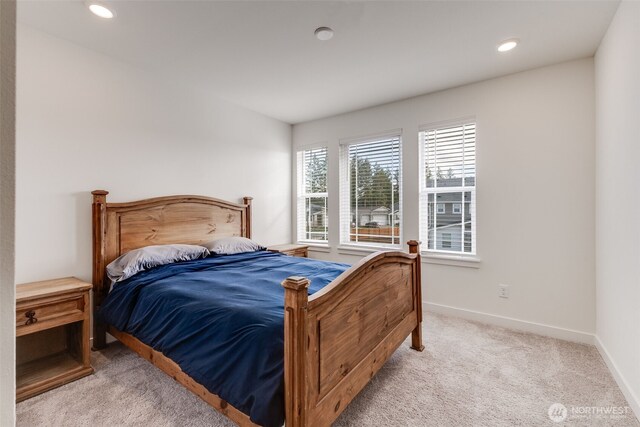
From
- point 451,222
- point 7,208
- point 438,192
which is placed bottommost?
point 451,222

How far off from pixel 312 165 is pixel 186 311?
3116 mm

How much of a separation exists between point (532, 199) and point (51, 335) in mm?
4263

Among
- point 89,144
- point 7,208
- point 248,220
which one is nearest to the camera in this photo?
point 7,208

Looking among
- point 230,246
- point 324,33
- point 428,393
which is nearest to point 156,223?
point 230,246

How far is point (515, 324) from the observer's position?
9.48 feet

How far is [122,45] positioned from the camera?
243 cm

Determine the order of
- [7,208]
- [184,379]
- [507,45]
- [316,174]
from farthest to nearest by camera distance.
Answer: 1. [316,174]
2. [507,45]
3. [184,379]
4. [7,208]

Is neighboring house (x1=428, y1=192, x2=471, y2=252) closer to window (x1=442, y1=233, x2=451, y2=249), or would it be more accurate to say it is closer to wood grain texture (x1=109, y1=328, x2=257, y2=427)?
window (x1=442, y1=233, x2=451, y2=249)

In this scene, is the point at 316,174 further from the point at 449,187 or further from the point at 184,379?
the point at 184,379

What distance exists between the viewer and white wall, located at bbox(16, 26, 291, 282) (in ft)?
7.23

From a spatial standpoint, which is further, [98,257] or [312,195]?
[312,195]

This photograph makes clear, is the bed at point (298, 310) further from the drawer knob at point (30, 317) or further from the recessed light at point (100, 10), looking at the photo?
the recessed light at point (100, 10)

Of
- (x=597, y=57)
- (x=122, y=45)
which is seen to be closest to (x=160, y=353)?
(x=122, y=45)

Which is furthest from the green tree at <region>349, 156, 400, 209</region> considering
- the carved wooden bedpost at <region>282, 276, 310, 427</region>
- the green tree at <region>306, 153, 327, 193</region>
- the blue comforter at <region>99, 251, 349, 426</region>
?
the carved wooden bedpost at <region>282, 276, 310, 427</region>
